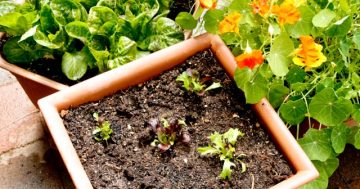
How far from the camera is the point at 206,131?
1.26 metres

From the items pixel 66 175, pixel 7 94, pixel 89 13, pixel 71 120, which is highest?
pixel 89 13

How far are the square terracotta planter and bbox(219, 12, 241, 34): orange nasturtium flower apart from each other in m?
0.13

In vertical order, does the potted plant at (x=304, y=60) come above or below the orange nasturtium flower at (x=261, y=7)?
below

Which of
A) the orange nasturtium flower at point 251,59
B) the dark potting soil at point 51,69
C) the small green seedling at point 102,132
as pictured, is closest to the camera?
the orange nasturtium flower at point 251,59

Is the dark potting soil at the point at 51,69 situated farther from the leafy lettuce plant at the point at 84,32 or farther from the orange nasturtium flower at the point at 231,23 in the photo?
the orange nasturtium flower at the point at 231,23

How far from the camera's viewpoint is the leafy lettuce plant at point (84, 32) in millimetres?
1385

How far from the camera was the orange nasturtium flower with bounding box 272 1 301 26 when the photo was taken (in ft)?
3.75

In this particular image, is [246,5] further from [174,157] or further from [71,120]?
[71,120]

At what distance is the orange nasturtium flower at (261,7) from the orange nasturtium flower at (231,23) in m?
0.04

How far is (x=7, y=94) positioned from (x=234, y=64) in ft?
2.86

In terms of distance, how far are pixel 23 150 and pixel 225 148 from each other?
763mm

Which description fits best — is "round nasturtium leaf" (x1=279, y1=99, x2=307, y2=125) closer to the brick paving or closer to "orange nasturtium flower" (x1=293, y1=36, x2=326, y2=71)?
"orange nasturtium flower" (x1=293, y1=36, x2=326, y2=71)

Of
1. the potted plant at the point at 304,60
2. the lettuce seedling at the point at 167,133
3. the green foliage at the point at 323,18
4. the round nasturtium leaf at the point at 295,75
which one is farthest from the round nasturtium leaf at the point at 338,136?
the lettuce seedling at the point at 167,133

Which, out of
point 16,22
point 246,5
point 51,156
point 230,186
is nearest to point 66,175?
point 51,156
